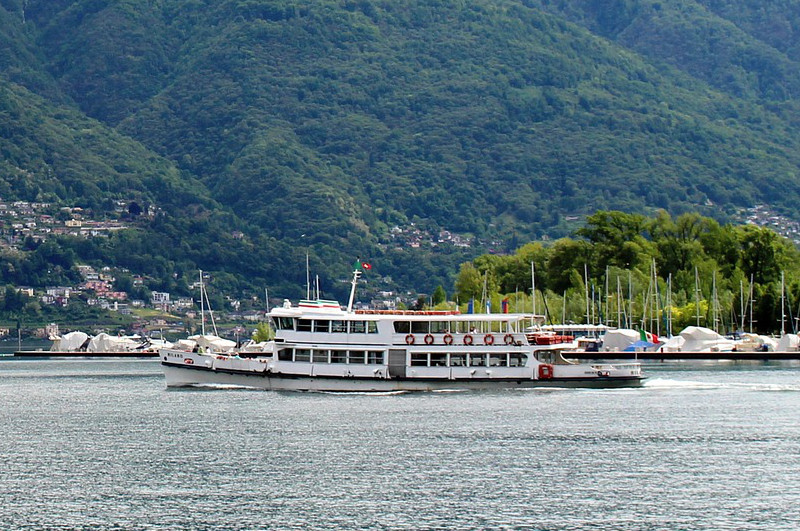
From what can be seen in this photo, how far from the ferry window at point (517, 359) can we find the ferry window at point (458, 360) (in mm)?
3580

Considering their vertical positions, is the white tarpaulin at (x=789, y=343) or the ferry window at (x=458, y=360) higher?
the white tarpaulin at (x=789, y=343)

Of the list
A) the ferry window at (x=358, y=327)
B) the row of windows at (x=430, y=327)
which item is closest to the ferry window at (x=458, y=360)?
the row of windows at (x=430, y=327)

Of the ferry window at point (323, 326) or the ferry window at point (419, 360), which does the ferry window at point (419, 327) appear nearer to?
the ferry window at point (419, 360)

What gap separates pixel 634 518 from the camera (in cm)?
6638

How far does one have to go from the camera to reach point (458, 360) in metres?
122

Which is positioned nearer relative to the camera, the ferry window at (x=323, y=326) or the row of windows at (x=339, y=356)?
the ferry window at (x=323, y=326)

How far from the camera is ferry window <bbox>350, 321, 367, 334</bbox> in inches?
4724

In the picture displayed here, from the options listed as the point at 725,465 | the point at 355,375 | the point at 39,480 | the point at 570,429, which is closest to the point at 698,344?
the point at 355,375

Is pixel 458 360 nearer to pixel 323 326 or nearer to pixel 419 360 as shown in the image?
pixel 419 360

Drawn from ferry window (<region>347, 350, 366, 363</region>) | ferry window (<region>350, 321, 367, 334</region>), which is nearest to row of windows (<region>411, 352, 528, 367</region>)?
ferry window (<region>347, 350, 366, 363</region>)

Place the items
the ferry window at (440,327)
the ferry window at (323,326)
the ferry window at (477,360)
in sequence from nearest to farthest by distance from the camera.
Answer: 1. the ferry window at (323,326)
2. the ferry window at (440,327)
3. the ferry window at (477,360)

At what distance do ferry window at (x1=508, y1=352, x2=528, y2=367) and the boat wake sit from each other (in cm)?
1418

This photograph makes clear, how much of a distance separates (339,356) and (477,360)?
10.9m

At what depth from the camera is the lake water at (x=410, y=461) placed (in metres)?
67.8
